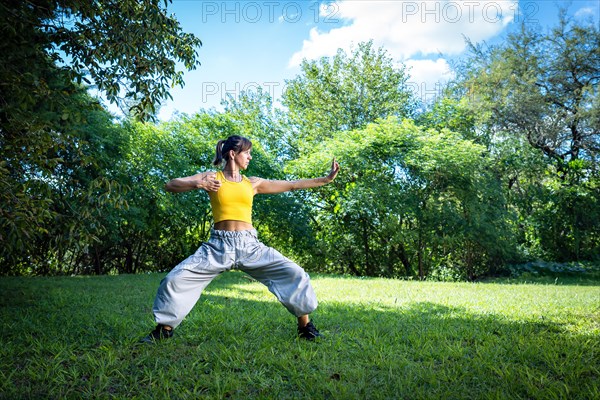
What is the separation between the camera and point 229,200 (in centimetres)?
427

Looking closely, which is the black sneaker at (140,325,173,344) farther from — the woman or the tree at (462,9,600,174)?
the tree at (462,9,600,174)

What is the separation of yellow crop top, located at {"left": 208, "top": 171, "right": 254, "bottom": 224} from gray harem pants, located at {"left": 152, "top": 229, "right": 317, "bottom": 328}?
17 centimetres

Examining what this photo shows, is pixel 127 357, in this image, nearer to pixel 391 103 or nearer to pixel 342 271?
pixel 342 271

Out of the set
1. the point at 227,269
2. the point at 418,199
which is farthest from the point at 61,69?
the point at 418,199

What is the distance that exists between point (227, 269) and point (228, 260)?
0.45 feet

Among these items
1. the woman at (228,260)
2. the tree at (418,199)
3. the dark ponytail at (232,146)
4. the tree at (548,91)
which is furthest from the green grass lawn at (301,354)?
the tree at (548,91)

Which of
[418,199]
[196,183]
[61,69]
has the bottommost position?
[418,199]

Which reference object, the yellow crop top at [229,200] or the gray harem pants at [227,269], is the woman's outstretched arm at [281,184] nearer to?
the yellow crop top at [229,200]

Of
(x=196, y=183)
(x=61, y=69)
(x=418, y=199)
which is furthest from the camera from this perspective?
(x=418, y=199)

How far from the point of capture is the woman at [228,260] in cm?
398

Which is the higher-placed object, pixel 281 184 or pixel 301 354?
pixel 281 184

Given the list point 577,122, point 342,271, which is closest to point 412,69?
point 577,122

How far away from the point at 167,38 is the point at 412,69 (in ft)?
73.4

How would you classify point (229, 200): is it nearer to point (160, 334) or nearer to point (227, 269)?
point (227, 269)
